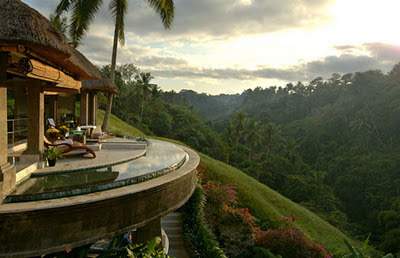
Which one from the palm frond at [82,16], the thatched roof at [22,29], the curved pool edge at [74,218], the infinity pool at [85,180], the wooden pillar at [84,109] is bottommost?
the curved pool edge at [74,218]

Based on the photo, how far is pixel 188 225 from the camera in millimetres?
8047

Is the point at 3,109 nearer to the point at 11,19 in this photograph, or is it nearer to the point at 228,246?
the point at 11,19

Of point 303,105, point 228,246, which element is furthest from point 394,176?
point 303,105

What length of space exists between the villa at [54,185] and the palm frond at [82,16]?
20.3ft

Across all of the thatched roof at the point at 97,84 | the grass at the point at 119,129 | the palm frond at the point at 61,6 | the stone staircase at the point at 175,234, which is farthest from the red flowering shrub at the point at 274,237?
the grass at the point at 119,129

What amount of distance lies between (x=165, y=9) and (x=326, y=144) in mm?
49120

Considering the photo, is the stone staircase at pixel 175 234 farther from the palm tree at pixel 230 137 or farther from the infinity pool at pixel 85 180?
the palm tree at pixel 230 137

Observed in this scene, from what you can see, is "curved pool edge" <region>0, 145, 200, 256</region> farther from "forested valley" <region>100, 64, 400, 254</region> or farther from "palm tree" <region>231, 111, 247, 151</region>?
"palm tree" <region>231, 111, 247, 151</region>

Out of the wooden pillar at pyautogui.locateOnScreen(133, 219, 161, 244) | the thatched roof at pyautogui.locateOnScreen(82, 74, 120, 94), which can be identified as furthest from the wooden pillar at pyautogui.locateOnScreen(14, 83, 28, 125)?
the wooden pillar at pyautogui.locateOnScreen(133, 219, 161, 244)

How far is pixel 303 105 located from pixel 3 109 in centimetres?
8570

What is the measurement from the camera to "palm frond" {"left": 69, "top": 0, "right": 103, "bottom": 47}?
11.7 m

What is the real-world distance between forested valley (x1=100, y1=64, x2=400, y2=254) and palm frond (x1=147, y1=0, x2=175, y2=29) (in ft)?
57.7

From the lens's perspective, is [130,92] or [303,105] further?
[303,105]

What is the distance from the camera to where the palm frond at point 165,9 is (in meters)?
12.1
